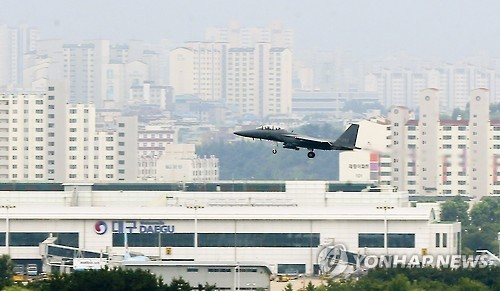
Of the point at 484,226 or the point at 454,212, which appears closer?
the point at 484,226

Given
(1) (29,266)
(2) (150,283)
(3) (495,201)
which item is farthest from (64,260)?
(3) (495,201)

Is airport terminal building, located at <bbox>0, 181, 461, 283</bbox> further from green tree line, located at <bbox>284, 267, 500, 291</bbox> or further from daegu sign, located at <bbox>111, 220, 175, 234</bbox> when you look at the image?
green tree line, located at <bbox>284, 267, 500, 291</bbox>

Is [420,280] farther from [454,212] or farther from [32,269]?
[454,212]

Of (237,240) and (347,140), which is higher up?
(347,140)

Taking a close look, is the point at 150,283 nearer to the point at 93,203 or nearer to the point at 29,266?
the point at 29,266

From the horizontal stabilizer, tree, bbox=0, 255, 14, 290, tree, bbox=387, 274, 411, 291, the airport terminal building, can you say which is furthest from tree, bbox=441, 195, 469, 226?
tree, bbox=387, 274, 411, 291

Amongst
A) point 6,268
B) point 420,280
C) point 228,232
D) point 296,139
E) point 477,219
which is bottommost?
point 420,280

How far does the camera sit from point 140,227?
122 meters

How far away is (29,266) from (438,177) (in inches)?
3265

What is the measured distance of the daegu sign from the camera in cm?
12175

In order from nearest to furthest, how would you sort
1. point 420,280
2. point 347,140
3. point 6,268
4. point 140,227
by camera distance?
point 347,140, point 420,280, point 6,268, point 140,227

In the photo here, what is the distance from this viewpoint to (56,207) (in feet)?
405

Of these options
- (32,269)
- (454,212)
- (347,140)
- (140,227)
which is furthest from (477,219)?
(347,140)

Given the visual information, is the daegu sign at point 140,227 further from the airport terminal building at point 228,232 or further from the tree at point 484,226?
the tree at point 484,226
